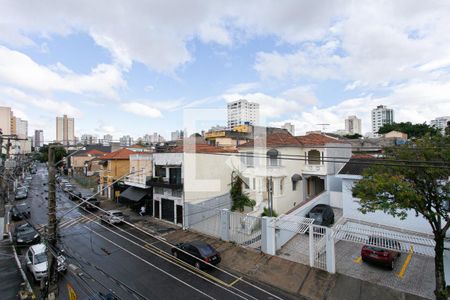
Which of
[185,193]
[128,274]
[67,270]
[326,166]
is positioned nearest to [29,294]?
[67,270]

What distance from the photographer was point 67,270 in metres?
13.6

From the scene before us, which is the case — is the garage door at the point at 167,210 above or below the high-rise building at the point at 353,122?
below

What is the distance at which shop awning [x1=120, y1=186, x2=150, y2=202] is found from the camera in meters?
27.3

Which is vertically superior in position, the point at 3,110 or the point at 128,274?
the point at 3,110

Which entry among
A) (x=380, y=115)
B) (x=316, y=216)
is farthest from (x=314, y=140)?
(x=380, y=115)

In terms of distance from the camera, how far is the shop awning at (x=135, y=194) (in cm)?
2732

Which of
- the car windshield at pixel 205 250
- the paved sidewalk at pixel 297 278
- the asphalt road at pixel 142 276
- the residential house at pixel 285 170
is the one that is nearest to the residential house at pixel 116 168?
the asphalt road at pixel 142 276

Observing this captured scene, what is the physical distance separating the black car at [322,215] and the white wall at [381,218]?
168 cm

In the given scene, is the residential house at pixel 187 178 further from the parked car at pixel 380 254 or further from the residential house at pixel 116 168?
the parked car at pixel 380 254

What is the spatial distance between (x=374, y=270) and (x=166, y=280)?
37.2 feet

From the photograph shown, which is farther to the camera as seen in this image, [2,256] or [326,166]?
[326,166]

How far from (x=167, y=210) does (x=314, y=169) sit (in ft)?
52.1

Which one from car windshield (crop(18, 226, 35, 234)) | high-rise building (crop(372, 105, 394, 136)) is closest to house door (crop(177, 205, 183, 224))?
car windshield (crop(18, 226, 35, 234))

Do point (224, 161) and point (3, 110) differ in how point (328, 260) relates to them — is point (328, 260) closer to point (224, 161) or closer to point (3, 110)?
point (224, 161)
